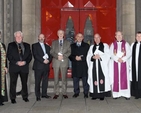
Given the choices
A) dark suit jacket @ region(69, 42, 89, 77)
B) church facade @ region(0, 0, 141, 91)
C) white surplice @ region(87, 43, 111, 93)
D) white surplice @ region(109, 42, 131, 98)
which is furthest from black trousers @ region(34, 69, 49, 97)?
white surplice @ region(109, 42, 131, 98)

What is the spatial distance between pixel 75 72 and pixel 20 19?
313cm

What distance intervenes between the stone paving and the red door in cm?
340

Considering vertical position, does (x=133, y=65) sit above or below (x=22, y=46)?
below

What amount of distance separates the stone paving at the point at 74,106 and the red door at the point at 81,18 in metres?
3.40

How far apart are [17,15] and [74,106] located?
4.43 metres

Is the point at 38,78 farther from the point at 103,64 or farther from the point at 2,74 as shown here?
the point at 103,64

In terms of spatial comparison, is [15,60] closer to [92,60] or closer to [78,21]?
[92,60]

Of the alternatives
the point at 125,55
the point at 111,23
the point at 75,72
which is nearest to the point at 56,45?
the point at 75,72

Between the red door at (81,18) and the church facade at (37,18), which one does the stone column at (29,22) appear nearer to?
the church facade at (37,18)

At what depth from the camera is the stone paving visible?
660 cm

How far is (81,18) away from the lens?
1079cm

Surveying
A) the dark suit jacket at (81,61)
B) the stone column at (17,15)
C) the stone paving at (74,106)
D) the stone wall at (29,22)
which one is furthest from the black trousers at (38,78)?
the stone column at (17,15)

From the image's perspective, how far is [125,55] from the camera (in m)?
8.13

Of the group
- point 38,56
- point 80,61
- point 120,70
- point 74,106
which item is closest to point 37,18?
point 38,56
